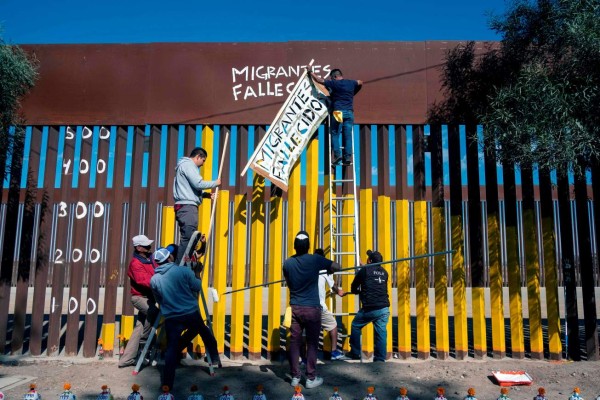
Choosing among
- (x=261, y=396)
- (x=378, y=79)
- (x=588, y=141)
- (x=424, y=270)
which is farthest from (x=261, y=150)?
(x=588, y=141)

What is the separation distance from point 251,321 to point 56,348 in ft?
10.1

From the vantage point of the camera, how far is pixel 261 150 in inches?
295

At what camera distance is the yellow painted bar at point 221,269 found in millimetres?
7656

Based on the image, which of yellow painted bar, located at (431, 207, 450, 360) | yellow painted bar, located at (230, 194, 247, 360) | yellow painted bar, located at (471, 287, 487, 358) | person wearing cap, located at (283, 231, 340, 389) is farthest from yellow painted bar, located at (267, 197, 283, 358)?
yellow painted bar, located at (471, 287, 487, 358)

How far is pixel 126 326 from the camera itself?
7715mm

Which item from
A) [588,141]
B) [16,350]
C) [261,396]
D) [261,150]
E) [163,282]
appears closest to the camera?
[261,396]

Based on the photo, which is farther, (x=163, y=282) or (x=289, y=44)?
(x=289, y=44)

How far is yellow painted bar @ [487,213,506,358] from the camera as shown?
7688 mm

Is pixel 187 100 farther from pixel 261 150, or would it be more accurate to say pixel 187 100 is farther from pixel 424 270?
pixel 424 270

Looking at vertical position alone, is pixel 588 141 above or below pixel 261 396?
above

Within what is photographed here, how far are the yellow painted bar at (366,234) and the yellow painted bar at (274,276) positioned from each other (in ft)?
3.63

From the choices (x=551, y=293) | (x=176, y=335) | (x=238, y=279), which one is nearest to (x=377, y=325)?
(x=238, y=279)

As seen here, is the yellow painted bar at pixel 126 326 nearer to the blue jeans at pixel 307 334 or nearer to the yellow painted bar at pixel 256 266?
the yellow painted bar at pixel 256 266

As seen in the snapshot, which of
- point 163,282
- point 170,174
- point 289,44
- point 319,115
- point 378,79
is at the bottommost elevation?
point 163,282
